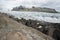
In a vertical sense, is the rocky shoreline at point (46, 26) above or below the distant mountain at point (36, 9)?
below

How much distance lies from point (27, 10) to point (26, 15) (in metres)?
0.12

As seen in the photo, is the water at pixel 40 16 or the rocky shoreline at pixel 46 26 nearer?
the rocky shoreline at pixel 46 26

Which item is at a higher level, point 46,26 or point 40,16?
point 40,16

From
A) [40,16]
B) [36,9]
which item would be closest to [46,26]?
[40,16]

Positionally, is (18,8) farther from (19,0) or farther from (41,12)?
(41,12)

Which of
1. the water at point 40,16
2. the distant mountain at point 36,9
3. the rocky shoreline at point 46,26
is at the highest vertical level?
the distant mountain at point 36,9

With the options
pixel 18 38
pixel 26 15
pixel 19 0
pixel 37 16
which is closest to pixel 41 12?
pixel 37 16

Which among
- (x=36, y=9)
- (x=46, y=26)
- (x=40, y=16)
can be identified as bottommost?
(x=46, y=26)

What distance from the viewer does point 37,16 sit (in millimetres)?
3301

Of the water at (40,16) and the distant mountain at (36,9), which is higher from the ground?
the distant mountain at (36,9)

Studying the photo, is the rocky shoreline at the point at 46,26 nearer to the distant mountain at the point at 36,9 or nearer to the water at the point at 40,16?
the water at the point at 40,16

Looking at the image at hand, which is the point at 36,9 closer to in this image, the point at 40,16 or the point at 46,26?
the point at 40,16

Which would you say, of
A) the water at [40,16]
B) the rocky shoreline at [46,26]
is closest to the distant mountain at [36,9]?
the water at [40,16]

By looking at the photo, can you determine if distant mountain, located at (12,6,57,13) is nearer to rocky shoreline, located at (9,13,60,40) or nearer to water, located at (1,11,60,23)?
water, located at (1,11,60,23)
